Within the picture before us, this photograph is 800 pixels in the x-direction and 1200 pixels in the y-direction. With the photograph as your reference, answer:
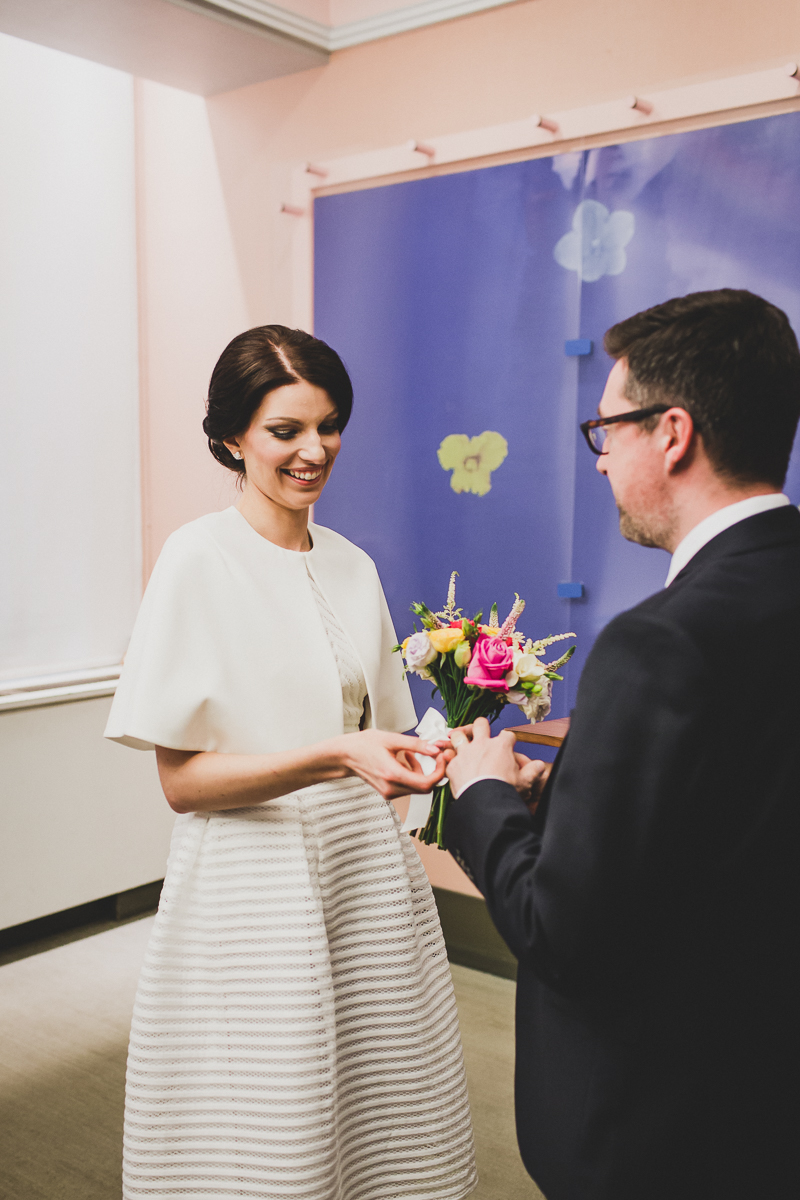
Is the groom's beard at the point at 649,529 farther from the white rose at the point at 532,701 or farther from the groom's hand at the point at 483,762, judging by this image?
the white rose at the point at 532,701

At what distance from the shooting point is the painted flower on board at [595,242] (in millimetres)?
3145

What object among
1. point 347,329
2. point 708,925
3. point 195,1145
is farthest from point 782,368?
point 347,329

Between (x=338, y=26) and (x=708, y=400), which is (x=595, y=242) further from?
(x=708, y=400)

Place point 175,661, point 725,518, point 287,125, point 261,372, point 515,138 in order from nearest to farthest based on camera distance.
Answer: point 725,518
point 175,661
point 261,372
point 515,138
point 287,125

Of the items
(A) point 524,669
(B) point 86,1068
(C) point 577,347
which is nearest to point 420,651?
(A) point 524,669

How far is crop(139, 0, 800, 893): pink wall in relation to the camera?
10.1 ft

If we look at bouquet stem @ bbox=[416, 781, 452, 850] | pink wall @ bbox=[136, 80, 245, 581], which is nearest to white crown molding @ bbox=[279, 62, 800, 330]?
Result: pink wall @ bbox=[136, 80, 245, 581]

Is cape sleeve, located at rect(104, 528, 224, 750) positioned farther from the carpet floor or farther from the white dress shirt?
the carpet floor

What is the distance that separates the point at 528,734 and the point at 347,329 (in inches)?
74.5

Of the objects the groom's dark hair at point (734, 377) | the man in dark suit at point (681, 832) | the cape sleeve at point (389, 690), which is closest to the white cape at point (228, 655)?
the cape sleeve at point (389, 690)

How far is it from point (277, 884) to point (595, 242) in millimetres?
2334

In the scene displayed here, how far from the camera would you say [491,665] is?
1554mm

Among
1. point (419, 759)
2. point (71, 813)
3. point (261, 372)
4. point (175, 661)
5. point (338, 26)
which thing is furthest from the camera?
point (71, 813)

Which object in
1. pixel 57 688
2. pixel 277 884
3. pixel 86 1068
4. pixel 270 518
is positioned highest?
pixel 270 518
